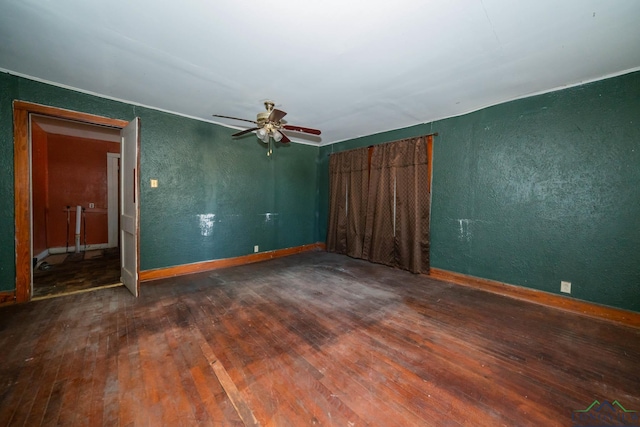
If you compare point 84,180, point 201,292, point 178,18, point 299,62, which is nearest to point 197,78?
point 178,18

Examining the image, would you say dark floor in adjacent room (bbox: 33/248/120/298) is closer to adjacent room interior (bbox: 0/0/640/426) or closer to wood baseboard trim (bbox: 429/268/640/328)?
adjacent room interior (bbox: 0/0/640/426)

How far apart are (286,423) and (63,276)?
4201 millimetres

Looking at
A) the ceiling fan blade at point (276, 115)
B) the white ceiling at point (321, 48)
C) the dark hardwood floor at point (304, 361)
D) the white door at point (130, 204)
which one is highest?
the white ceiling at point (321, 48)

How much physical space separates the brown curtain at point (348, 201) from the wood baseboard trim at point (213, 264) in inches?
34.3

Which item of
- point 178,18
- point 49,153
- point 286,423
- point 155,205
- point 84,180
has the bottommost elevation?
point 286,423

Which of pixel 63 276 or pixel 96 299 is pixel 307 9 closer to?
pixel 96 299

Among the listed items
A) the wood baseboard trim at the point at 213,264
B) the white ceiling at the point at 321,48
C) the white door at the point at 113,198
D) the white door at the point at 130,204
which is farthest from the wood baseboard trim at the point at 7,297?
the white door at the point at 113,198

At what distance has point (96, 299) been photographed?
274 cm

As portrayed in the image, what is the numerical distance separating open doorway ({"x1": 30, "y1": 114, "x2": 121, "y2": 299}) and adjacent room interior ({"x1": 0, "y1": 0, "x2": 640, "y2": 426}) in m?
0.15

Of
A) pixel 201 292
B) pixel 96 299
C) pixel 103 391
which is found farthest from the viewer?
pixel 201 292

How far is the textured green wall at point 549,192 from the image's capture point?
240 cm

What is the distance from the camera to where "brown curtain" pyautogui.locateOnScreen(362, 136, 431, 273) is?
383cm

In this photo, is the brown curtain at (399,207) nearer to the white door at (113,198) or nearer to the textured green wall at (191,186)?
the textured green wall at (191,186)

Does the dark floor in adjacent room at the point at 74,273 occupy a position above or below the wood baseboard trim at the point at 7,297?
below
